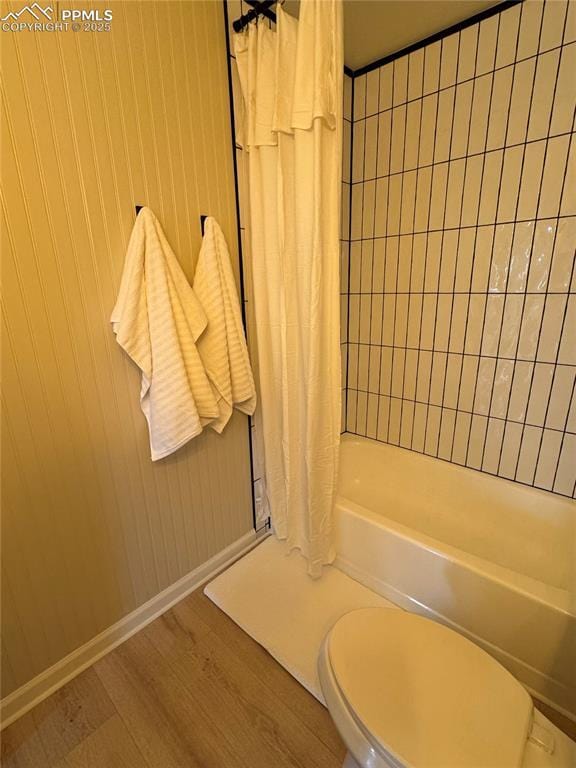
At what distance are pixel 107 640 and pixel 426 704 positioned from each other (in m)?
1.09

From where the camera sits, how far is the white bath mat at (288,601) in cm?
120

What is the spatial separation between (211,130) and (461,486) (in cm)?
188

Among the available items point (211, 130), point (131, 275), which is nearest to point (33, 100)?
point (131, 275)

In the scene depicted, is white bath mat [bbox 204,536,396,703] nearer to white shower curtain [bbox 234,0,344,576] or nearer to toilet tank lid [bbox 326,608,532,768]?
white shower curtain [bbox 234,0,344,576]

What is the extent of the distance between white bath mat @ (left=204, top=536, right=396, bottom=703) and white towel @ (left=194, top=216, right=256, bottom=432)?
2.36 ft

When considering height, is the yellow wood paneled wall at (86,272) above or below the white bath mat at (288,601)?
above

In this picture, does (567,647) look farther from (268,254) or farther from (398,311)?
(268,254)

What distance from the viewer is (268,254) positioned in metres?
1.27

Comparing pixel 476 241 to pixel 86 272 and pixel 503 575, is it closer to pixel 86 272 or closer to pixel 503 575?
pixel 503 575

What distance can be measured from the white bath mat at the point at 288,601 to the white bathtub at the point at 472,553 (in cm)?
11

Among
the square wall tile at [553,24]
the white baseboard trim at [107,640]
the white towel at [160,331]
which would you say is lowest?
the white baseboard trim at [107,640]

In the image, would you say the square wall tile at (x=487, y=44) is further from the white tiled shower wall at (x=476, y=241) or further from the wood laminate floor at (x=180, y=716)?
the wood laminate floor at (x=180, y=716)

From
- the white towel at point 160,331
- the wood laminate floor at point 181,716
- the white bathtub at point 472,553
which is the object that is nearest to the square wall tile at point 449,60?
the white towel at point 160,331

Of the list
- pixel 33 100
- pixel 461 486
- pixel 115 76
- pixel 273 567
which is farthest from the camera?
pixel 461 486
